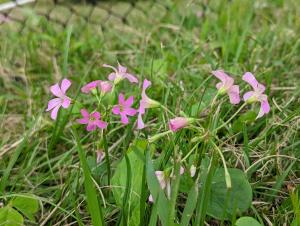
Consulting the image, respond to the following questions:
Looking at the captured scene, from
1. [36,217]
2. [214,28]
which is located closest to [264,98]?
[36,217]

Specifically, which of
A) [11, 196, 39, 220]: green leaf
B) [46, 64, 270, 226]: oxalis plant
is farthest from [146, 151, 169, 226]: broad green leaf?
[11, 196, 39, 220]: green leaf

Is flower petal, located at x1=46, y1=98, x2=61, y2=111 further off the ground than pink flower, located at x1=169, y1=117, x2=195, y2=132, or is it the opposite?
pink flower, located at x1=169, y1=117, x2=195, y2=132

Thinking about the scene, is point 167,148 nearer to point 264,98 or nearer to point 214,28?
point 264,98

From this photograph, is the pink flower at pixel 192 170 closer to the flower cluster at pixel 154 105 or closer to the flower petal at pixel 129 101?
the flower cluster at pixel 154 105

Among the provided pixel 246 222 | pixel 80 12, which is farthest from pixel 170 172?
pixel 80 12

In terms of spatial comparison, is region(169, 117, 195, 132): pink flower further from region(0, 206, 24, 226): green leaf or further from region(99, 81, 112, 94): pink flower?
region(0, 206, 24, 226): green leaf

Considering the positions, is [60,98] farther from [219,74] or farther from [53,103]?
[219,74]
